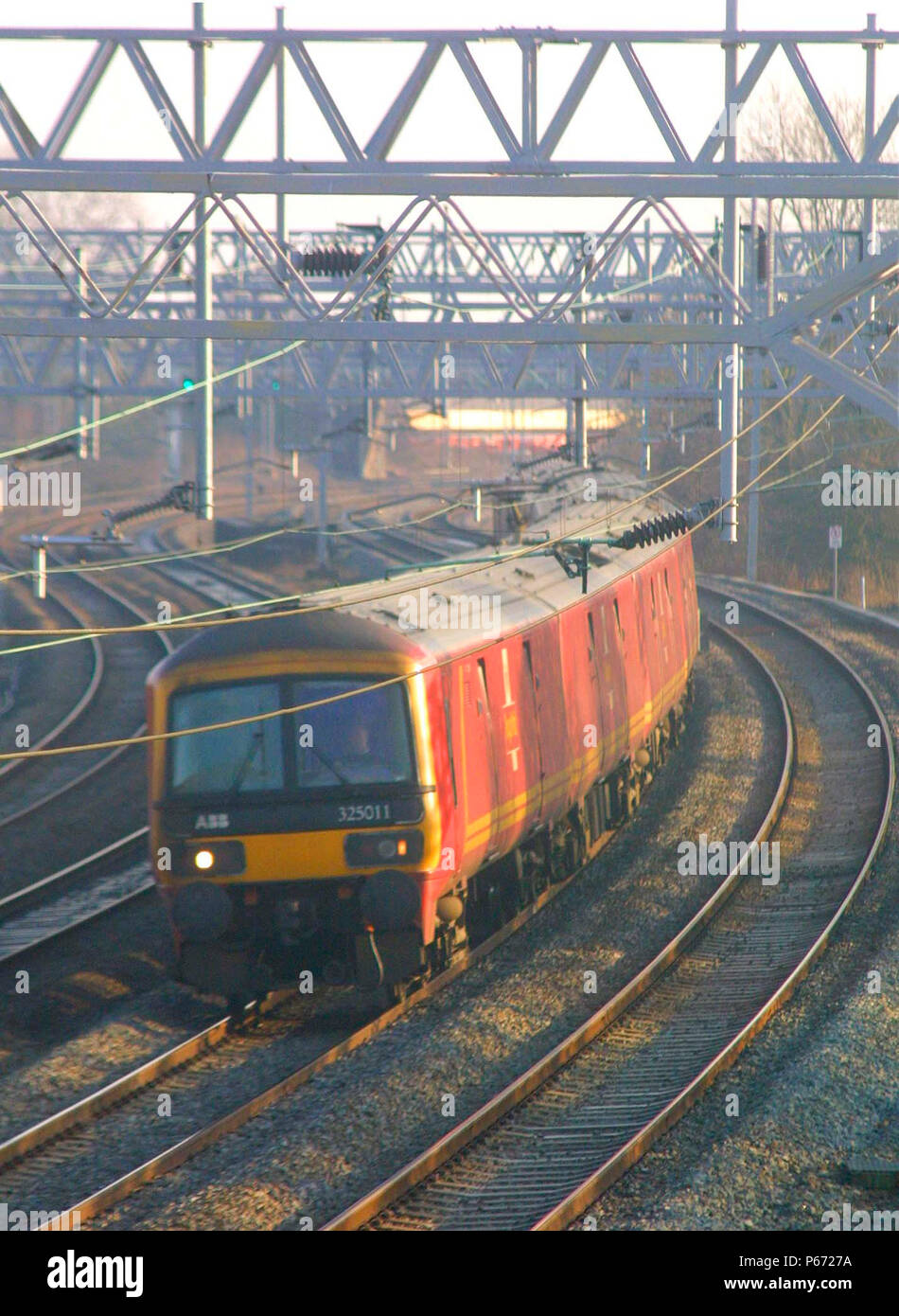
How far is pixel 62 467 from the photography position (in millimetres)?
60281

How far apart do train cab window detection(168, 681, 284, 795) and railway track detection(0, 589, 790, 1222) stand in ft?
5.31

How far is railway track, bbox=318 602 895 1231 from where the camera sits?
303 inches

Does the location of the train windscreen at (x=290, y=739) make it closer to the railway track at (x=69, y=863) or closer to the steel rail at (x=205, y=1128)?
the steel rail at (x=205, y=1128)

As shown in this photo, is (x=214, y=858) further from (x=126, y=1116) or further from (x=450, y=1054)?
(x=450, y=1054)

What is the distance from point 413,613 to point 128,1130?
4173mm

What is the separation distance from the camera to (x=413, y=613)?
37.0ft

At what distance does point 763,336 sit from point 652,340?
0.91 m

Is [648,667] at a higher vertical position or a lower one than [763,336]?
lower

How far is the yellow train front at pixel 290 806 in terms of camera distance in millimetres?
9883

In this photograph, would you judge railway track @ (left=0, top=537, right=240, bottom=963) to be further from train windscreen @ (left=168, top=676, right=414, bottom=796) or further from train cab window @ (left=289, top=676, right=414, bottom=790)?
train cab window @ (left=289, top=676, right=414, bottom=790)
